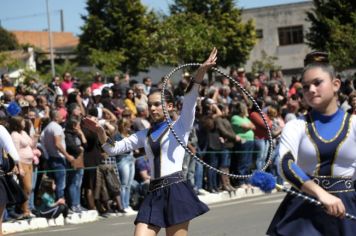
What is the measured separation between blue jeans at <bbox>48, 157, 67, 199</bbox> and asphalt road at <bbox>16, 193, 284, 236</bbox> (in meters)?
0.67

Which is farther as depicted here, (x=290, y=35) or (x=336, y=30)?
(x=290, y=35)

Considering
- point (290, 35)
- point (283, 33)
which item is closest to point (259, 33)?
point (283, 33)

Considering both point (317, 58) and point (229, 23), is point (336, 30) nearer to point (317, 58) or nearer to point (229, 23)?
point (229, 23)

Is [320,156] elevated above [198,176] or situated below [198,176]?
above

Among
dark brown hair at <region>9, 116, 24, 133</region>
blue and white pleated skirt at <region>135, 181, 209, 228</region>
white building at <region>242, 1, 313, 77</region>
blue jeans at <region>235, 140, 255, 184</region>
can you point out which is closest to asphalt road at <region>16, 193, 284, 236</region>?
dark brown hair at <region>9, 116, 24, 133</region>

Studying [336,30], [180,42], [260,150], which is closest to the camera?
[260,150]

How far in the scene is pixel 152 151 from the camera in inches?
341

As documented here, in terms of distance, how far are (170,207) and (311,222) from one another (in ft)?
8.10

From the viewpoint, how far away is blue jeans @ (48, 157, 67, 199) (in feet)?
52.5

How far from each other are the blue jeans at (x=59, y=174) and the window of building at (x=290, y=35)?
53.4 m

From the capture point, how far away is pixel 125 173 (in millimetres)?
16969

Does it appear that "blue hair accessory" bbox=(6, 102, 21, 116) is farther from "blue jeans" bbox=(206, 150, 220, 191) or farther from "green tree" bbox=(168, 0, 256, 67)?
"green tree" bbox=(168, 0, 256, 67)

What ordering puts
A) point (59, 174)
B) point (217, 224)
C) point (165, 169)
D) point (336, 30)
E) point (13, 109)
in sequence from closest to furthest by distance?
point (165, 169) < point (217, 224) < point (13, 109) < point (59, 174) < point (336, 30)

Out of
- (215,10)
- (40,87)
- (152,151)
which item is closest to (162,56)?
(40,87)
